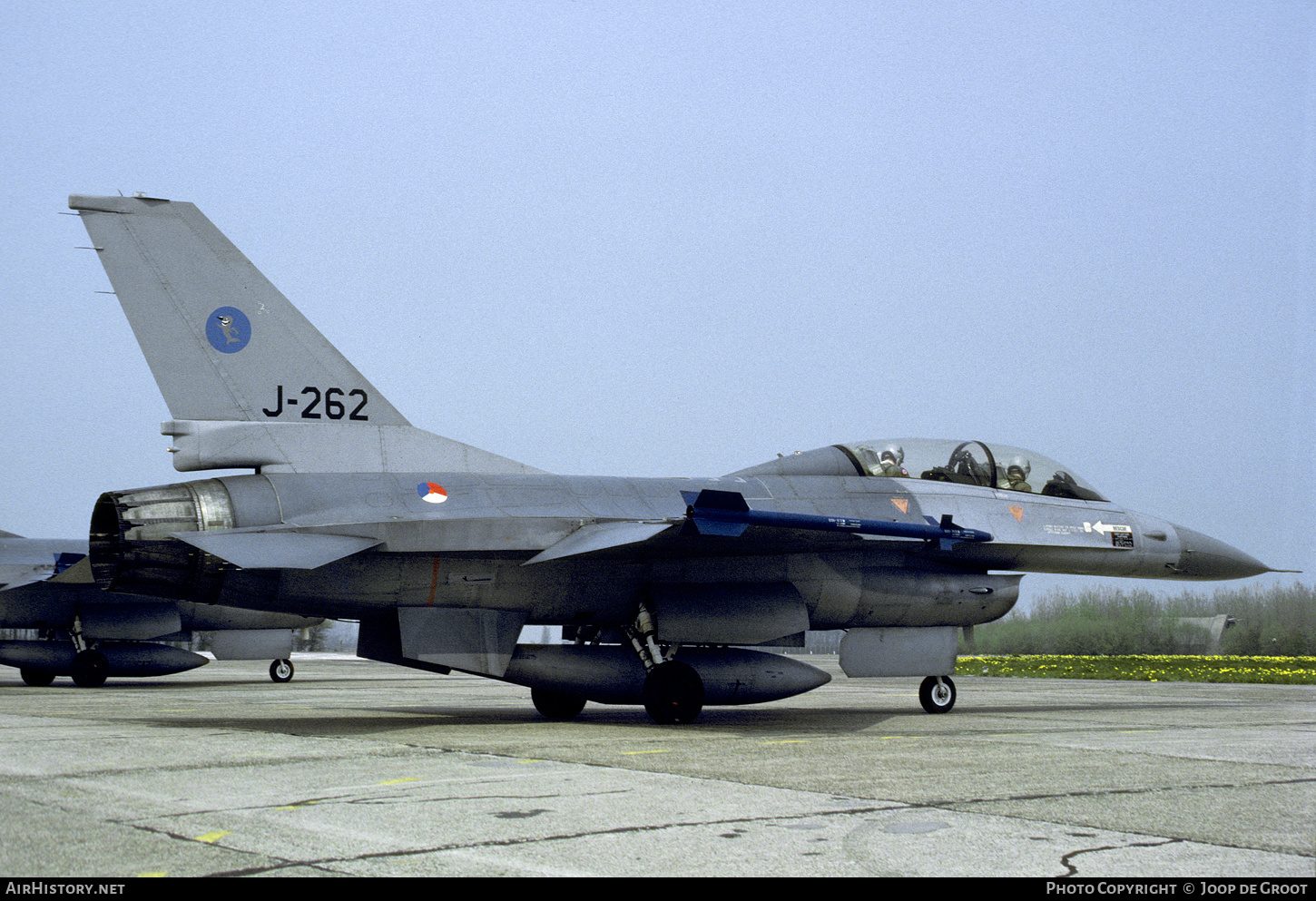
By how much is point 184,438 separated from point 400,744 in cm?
417

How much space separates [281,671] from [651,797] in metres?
19.3

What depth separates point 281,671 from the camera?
2358 centimetres

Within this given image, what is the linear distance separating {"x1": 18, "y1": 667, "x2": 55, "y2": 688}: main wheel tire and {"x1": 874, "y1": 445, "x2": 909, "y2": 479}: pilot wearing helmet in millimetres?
16710

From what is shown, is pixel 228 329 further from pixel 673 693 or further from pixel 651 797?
pixel 651 797

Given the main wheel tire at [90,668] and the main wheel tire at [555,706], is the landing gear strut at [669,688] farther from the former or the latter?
the main wheel tire at [90,668]

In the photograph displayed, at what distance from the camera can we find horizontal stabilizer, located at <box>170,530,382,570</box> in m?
9.67

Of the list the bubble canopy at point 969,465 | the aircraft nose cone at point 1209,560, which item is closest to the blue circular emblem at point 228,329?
the bubble canopy at point 969,465

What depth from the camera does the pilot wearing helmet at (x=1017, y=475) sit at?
13.8 metres

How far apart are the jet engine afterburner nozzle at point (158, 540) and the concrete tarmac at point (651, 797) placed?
4.38 ft

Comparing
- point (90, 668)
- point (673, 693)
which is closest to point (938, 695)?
point (673, 693)

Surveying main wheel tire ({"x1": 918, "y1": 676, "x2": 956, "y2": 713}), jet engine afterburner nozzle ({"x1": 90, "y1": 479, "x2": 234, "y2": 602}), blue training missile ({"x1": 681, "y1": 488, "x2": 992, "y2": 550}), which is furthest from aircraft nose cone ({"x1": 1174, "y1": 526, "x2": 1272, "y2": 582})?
jet engine afterburner nozzle ({"x1": 90, "y1": 479, "x2": 234, "y2": 602})

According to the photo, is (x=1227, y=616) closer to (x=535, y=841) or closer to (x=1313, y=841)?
(x=1313, y=841)

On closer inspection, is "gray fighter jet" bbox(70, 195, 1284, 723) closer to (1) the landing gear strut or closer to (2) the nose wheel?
(1) the landing gear strut
